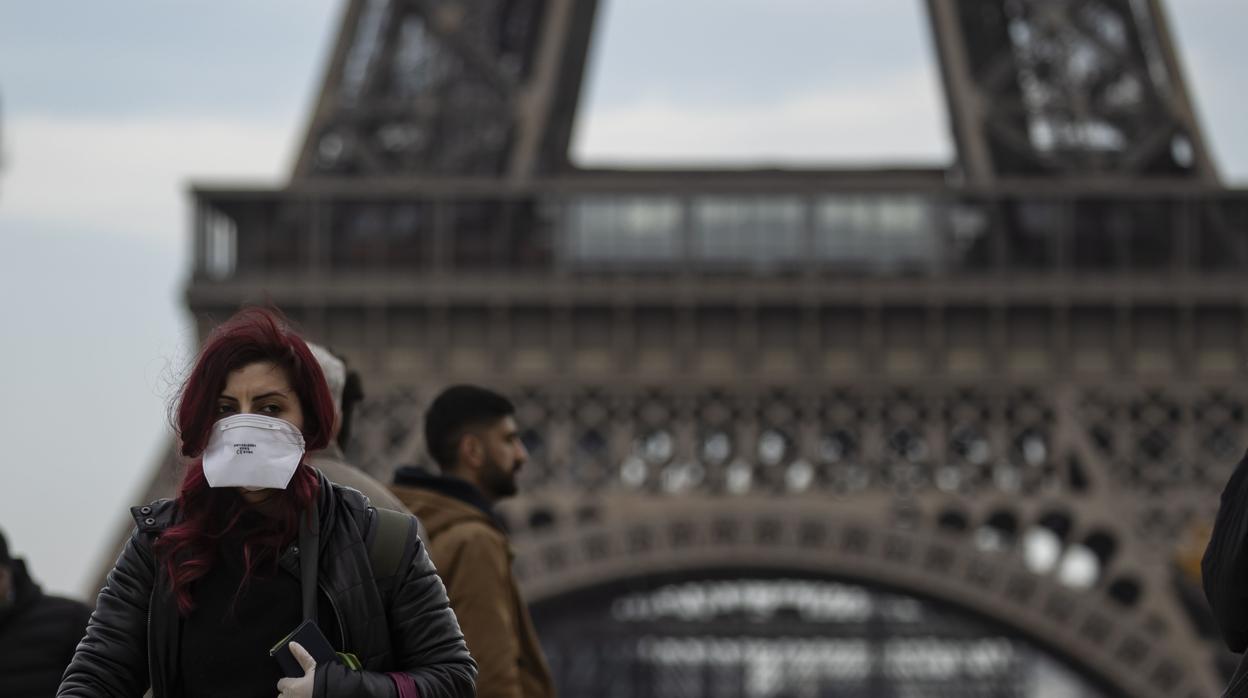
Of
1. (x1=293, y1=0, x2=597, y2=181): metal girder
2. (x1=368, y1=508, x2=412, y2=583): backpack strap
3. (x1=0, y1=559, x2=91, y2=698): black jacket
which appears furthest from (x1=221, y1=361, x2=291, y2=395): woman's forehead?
(x1=293, y1=0, x2=597, y2=181): metal girder

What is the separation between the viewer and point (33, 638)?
26.1 feet

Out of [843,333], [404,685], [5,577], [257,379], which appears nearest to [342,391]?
[5,577]

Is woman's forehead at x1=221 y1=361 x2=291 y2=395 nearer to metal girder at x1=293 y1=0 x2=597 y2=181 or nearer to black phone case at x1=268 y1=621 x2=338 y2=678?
black phone case at x1=268 y1=621 x2=338 y2=678

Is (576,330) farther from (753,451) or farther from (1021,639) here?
(1021,639)

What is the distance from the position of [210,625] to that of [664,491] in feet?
86.2

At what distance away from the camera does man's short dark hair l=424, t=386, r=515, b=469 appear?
332 inches

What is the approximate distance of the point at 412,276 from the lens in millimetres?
31391

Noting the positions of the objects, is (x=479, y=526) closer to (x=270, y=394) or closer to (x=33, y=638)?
(x=33, y=638)

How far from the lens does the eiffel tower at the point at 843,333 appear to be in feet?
100

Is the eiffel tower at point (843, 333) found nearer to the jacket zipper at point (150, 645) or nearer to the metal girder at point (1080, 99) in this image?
the metal girder at point (1080, 99)

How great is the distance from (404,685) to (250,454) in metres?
0.53

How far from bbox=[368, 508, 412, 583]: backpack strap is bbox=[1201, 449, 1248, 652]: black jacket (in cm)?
187

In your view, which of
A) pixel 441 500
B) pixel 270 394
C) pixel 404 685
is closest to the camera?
pixel 404 685

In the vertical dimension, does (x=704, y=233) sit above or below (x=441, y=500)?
below
